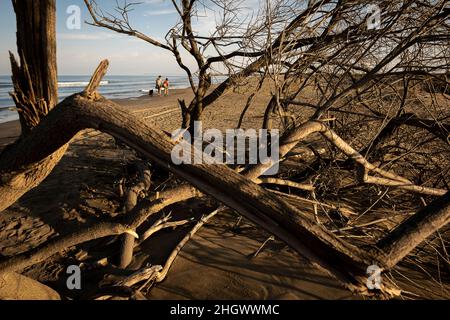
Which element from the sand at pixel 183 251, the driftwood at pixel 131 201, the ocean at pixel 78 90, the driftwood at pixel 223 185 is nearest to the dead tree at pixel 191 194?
the driftwood at pixel 223 185

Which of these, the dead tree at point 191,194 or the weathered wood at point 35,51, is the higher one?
the weathered wood at point 35,51

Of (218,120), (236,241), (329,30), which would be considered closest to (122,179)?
(236,241)

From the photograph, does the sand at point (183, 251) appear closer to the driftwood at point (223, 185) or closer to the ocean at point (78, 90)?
the driftwood at point (223, 185)

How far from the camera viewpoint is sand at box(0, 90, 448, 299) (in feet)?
7.64

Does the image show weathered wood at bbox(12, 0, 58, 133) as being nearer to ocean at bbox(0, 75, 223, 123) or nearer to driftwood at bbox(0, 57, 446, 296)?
driftwood at bbox(0, 57, 446, 296)

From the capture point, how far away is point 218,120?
34.6ft

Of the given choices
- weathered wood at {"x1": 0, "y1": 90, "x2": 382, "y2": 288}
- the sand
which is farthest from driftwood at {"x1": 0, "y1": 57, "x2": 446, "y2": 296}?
the sand

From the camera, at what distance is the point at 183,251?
2.85 meters

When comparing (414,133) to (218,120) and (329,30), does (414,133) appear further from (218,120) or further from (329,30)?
(218,120)

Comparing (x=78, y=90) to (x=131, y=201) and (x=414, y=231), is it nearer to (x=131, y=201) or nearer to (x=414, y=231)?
(x=131, y=201)

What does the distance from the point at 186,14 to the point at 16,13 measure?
275 cm

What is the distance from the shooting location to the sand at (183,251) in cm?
233

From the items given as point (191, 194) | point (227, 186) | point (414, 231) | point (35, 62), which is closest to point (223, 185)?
point (227, 186)

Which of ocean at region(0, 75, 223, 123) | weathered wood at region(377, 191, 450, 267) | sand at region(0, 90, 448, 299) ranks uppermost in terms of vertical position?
ocean at region(0, 75, 223, 123)
